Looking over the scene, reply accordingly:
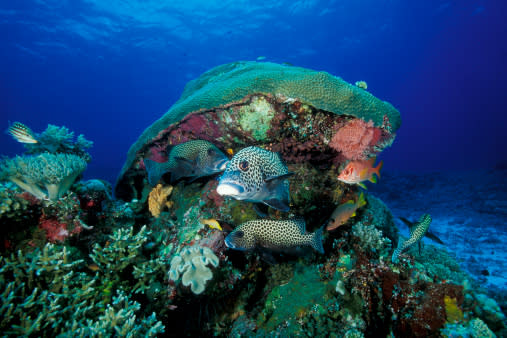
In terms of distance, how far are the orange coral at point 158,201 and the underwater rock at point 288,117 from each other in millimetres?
1106

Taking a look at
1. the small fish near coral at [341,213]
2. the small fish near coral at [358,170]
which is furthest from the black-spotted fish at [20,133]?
the small fish near coral at [358,170]

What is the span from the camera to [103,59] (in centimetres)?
5209

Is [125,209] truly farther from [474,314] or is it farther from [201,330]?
[474,314]

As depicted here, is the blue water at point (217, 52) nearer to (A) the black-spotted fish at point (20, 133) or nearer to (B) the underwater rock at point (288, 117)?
(A) the black-spotted fish at point (20, 133)

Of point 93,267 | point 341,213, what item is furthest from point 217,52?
point 93,267

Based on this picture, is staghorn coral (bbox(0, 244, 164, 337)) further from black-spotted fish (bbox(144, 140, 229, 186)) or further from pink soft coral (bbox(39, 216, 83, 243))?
black-spotted fish (bbox(144, 140, 229, 186))

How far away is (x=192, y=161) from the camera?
3.54 m

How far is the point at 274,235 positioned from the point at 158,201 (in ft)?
9.19

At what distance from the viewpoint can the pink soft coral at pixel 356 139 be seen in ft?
12.6

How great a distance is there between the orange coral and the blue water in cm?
3837

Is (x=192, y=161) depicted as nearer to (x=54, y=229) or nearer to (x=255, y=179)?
(x=255, y=179)

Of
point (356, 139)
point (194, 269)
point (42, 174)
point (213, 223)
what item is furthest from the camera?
point (356, 139)

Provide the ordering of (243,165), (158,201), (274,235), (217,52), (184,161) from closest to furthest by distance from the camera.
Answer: (243,165) < (274,235) < (184,161) < (158,201) < (217,52)

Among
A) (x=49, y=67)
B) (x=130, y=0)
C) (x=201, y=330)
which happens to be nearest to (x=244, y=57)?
(x=130, y=0)
